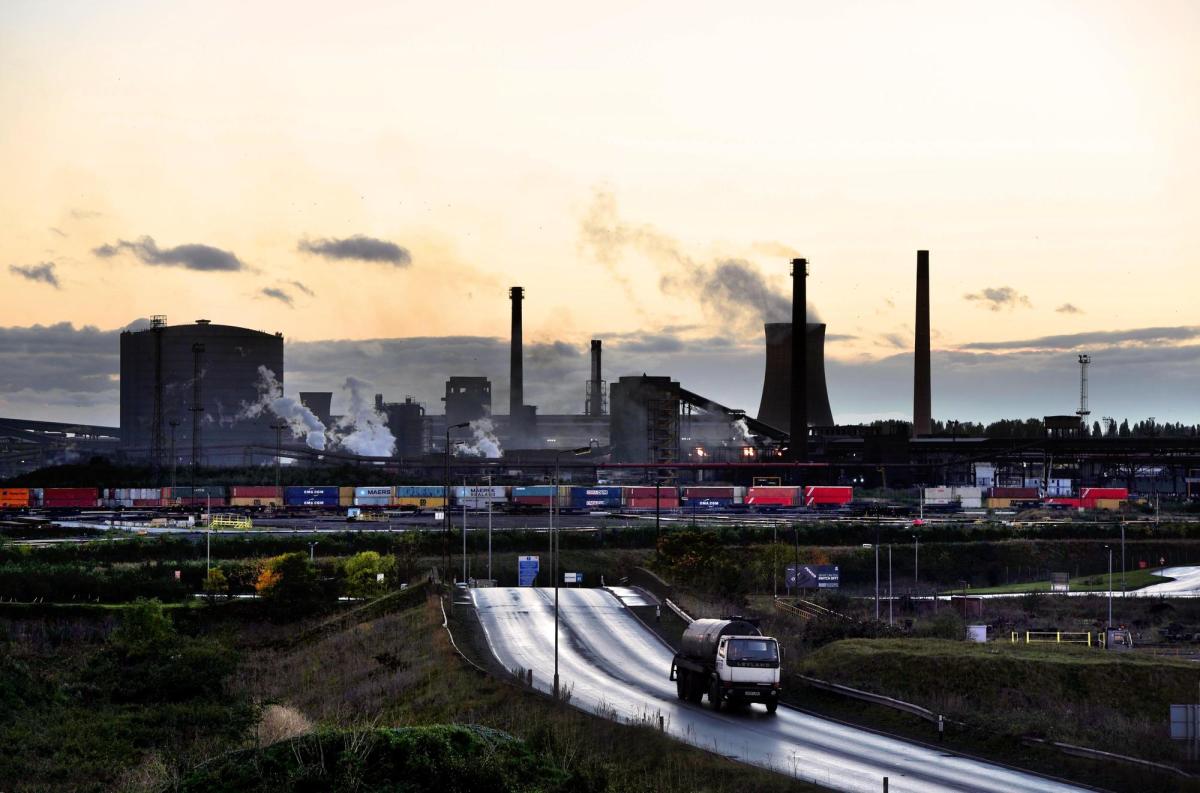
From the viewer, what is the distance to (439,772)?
73.3 feet

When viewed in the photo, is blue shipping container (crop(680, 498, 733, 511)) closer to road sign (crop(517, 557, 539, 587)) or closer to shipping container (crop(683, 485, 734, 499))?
shipping container (crop(683, 485, 734, 499))

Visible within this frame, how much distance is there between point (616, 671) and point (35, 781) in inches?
735

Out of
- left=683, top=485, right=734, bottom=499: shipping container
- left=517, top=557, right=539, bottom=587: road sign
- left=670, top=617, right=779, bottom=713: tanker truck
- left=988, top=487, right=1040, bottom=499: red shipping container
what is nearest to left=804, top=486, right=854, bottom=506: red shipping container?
left=683, top=485, right=734, bottom=499: shipping container

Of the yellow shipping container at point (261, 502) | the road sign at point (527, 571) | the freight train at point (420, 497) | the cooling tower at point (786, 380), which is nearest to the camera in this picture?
the road sign at point (527, 571)

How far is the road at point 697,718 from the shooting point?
2809 cm

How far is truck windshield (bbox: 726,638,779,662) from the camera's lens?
36.6 m

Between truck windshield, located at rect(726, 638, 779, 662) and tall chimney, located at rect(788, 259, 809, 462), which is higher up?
tall chimney, located at rect(788, 259, 809, 462)

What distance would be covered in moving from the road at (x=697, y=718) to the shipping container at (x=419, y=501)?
8684cm

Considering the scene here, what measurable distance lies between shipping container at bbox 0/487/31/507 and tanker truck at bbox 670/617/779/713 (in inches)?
5243

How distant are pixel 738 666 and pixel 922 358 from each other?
144 meters

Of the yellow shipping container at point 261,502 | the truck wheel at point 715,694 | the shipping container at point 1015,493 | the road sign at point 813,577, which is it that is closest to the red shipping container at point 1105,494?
the shipping container at point 1015,493

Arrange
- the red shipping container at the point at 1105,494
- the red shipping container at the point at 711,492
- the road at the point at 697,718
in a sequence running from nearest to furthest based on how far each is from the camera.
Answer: the road at the point at 697,718
the red shipping container at the point at 711,492
the red shipping container at the point at 1105,494

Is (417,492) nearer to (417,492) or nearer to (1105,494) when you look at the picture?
(417,492)

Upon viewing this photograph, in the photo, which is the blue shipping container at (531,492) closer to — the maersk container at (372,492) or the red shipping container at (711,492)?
the maersk container at (372,492)
